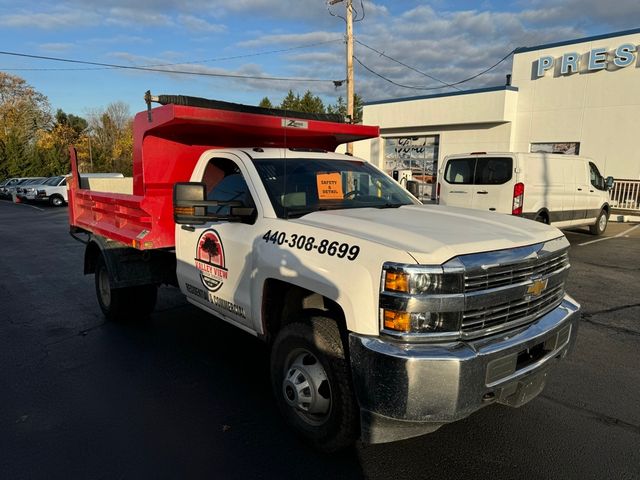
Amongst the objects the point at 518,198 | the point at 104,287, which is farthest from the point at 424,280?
the point at 518,198

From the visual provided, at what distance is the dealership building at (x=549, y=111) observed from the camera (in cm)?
1681

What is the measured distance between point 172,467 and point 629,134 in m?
18.9

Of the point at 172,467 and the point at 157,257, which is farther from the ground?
the point at 157,257

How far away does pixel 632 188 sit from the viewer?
1652 centimetres

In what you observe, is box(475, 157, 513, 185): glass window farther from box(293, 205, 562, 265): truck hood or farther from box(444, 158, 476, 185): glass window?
box(293, 205, 562, 265): truck hood

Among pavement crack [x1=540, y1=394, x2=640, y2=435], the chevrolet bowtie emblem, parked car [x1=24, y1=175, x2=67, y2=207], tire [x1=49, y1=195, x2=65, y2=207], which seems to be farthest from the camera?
tire [x1=49, y1=195, x2=65, y2=207]

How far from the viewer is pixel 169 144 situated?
4816 mm

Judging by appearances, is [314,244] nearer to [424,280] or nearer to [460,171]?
[424,280]

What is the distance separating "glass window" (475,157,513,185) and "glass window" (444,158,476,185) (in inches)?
7.7

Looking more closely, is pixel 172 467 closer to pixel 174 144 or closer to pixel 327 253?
pixel 327 253

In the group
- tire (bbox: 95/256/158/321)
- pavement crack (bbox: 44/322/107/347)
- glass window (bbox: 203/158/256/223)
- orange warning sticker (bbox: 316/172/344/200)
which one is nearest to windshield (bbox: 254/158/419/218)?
orange warning sticker (bbox: 316/172/344/200)

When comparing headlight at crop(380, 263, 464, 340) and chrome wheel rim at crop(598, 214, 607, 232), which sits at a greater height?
headlight at crop(380, 263, 464, 340)

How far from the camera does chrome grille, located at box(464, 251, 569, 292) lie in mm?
2557

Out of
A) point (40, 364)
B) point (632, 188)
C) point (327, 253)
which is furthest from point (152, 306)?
point (632, 188)
